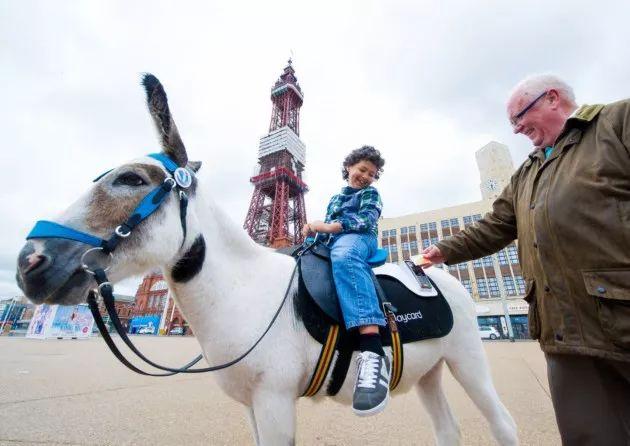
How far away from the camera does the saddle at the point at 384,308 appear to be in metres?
1.47

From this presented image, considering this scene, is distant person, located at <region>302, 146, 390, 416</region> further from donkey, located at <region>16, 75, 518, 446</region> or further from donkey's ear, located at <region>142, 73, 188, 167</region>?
donkey's ear, located at <region>142, 73, 188, 167</region>

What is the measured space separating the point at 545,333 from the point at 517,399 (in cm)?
357

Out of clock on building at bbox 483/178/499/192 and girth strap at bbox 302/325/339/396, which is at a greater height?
clock on building at bbox 483/178/499/192

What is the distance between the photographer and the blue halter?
42.6 inches

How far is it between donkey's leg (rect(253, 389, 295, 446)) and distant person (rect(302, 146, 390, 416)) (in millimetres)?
301

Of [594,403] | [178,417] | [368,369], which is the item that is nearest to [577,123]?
[594,403]

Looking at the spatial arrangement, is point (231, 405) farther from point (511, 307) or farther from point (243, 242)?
point (511, 307)

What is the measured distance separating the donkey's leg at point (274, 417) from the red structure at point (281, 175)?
1128 inches

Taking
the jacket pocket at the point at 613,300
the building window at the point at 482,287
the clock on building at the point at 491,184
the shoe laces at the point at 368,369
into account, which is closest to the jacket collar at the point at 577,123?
the jacket pocket at the point at 613,300

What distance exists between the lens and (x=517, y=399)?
391 cm

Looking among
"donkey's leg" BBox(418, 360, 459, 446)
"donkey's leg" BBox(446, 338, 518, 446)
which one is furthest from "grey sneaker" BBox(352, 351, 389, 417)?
"donkey's leg" BBox(418, 360, 459, 446)

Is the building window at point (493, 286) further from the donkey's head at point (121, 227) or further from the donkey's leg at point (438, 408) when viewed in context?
the donkey's head at point (121, 227)

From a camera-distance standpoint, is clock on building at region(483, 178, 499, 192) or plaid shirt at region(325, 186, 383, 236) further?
clock on building at region(483, 178, 499, 192)

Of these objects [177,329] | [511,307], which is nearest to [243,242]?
[511,307]
